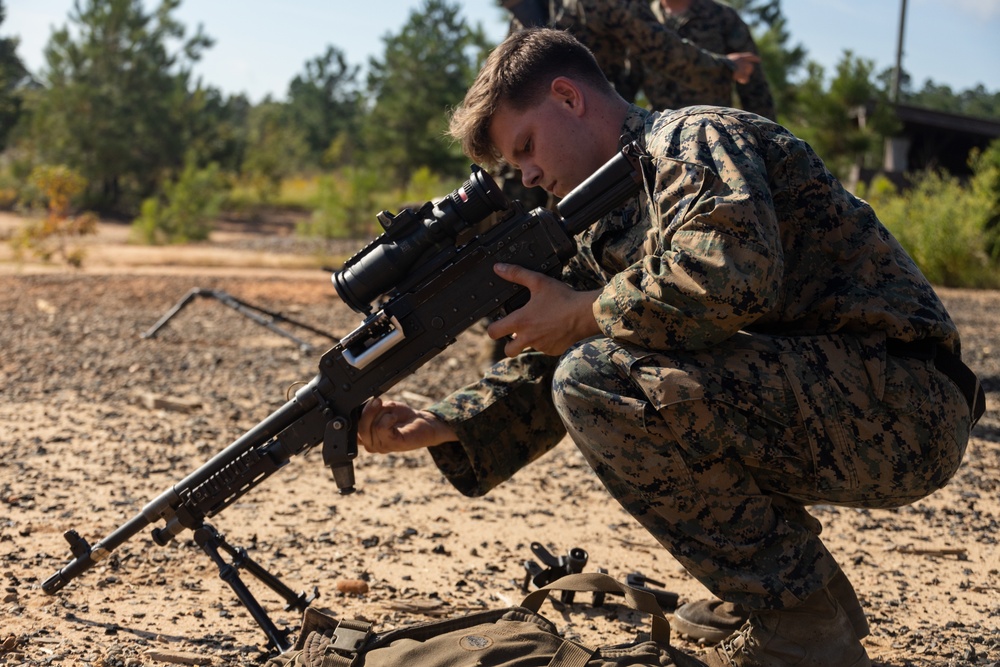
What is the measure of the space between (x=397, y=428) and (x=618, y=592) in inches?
34.3

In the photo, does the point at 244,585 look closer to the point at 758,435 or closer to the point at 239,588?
the point at 239,588

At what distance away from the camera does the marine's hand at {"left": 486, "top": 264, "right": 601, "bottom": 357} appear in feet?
8.52

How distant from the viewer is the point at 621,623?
9.78 feet

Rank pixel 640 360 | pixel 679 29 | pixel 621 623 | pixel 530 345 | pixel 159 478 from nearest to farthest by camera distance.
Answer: pixel 640 360
pixel 530 345
pixel 621 623
pixel 159 478
pixel 679 29

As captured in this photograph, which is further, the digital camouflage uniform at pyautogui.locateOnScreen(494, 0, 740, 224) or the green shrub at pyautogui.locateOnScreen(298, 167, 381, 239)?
the green shrub at pyautogui.locateOnScreen(298, 167, 381, 239)

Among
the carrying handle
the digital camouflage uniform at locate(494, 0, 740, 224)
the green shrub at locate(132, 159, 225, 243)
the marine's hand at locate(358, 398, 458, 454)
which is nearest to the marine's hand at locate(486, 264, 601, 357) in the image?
the marine's hand at locate(358, 398, 458, 454)

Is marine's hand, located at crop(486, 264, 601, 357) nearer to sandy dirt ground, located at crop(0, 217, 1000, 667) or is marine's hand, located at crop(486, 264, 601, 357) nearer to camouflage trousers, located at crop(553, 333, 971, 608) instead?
camouflage trousers, located at crop(553, 333, 971, 608)

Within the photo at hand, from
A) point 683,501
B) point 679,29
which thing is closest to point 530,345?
point 683,501

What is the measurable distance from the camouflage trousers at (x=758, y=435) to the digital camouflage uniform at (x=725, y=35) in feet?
12.8

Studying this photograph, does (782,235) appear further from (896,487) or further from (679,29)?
(679,29)

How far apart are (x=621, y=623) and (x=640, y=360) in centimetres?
108

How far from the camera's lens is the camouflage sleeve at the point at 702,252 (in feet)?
7.16

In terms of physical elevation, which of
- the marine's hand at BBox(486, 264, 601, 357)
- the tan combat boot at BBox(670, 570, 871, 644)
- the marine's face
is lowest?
the tan combat boot at BBox(670, 570, 871, 644)

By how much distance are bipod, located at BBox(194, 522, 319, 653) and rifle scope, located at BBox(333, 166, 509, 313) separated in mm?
835
